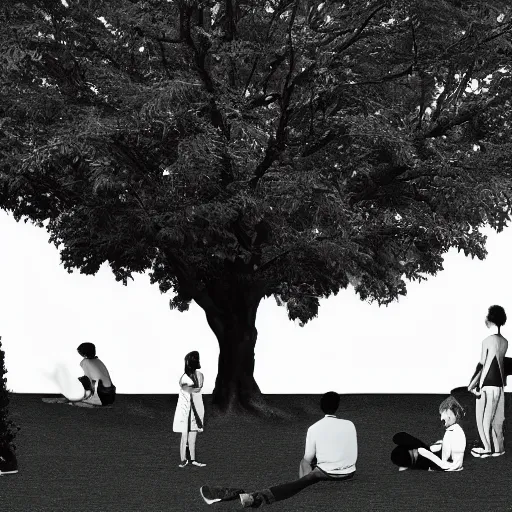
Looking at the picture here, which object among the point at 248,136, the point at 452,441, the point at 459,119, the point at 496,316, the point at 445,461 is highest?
the point at 459,119

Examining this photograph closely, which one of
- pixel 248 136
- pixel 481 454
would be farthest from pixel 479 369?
pixel 248 136

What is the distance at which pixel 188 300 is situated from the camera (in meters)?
31.9

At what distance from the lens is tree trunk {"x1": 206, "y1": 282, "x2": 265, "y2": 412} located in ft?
88.1

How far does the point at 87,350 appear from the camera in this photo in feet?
83.1

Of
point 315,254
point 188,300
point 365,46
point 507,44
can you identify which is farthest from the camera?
point 188,300

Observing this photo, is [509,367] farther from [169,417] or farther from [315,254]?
[169,417]

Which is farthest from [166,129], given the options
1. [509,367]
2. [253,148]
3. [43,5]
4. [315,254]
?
[509,367]

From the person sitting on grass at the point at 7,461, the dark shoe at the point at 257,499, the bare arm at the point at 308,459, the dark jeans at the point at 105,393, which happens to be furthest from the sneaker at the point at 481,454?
the dark jeans at the point at 105,393

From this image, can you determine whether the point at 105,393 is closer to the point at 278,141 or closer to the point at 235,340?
the point at 235,340

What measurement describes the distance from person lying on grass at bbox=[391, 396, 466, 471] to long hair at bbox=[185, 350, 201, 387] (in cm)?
331

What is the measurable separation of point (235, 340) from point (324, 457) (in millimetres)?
13564

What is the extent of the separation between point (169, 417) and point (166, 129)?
8.05 meters

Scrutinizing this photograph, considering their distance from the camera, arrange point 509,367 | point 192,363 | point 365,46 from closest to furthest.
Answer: point 192,363 < point 509,367 < point 365,46

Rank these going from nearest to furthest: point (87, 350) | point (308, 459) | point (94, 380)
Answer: point (308, 459)
point (87, 350)
point (94, 380)
